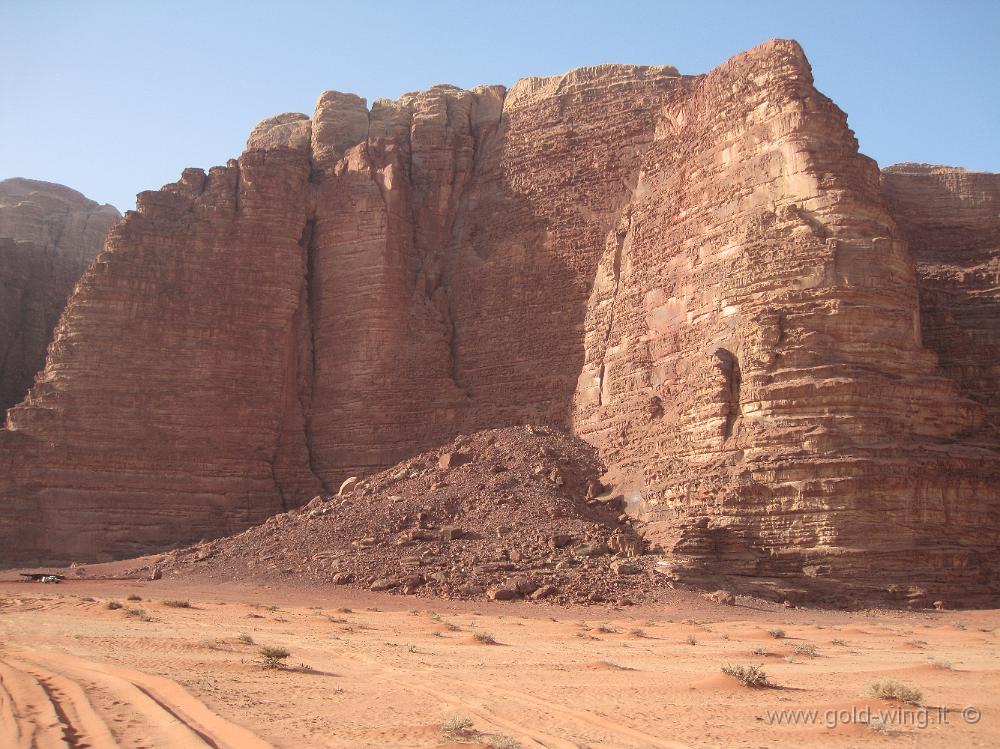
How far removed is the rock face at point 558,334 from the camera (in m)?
25.6

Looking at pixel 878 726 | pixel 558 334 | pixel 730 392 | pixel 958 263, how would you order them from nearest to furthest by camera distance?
pixel 878 726 → pixel 730 392 → pixel 558 334 → pixel 958 263

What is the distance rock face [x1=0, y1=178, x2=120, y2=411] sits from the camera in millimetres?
49594

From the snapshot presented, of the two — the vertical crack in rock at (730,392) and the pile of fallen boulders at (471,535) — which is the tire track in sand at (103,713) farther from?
the vertical crack in rock at (730,392)

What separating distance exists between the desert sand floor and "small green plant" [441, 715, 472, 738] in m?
0.02

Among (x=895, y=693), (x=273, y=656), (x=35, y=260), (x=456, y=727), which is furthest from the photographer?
(x=35, y=260)

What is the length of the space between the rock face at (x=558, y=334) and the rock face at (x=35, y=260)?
1135 centimetres

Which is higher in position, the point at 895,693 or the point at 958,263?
the point at 958,263

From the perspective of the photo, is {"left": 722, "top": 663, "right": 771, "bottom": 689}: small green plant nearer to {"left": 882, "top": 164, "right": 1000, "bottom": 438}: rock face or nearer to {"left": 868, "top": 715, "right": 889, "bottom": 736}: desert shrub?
{"left": 868, "top": 715, "right": 889, "bottom": 736}: desert shrub

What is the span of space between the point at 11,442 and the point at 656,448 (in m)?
23.6

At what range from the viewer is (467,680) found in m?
11.9

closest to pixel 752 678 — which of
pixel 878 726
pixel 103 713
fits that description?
pixel 878 726

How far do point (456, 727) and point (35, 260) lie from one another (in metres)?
53.1

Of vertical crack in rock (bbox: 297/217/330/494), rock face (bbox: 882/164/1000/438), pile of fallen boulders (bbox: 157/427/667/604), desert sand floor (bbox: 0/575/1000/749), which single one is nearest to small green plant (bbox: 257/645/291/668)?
desert sand floor (bbox: 0/575/1000/749)

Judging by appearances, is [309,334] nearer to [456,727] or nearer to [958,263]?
[958,263]
